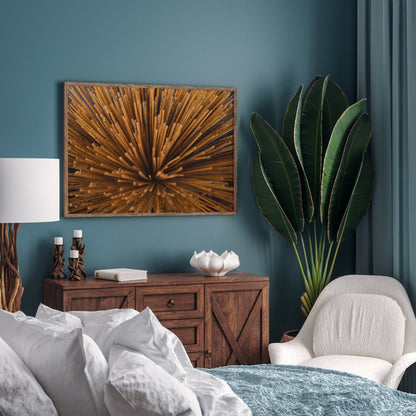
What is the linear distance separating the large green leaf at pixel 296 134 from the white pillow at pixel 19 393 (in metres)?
2.69

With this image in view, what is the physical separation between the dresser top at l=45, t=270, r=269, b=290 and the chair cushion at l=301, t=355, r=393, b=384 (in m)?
0.56

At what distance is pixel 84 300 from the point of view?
353 cm

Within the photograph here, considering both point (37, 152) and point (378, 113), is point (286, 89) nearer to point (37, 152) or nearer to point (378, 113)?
point (378, 113)

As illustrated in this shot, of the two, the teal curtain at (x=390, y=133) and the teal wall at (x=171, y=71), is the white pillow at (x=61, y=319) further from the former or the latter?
the teal curtain at (x=390, y=133)

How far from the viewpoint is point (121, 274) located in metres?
3.62

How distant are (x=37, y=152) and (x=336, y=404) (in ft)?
7.70

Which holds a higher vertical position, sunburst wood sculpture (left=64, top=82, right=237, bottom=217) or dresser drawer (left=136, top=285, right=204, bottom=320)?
sunburst wood sculpture (left=64, top=82, right=237, bottom=217)

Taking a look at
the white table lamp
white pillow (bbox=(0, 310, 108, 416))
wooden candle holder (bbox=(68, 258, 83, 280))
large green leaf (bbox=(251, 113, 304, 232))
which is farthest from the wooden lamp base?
large green leaf (bbox=(251, 113, 304, 232))

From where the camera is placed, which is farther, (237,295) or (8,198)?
(237,295)

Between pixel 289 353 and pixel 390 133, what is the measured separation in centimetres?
147

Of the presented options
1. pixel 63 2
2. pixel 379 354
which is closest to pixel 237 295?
pixel 379 354

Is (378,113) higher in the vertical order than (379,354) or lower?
higher

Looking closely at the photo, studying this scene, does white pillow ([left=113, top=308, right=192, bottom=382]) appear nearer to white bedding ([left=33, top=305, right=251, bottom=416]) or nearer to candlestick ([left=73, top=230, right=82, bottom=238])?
white bedding ([left=33, top=305, right=251, bottom=416])

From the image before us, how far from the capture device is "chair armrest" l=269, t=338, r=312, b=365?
360 centimetres
